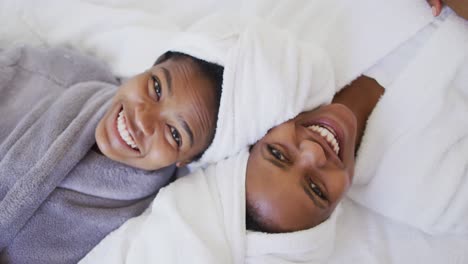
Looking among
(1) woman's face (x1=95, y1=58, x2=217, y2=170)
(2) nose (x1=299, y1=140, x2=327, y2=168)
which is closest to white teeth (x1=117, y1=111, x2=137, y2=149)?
(1) woman's face (x1=95, y1=58, x2=217, y2=170)

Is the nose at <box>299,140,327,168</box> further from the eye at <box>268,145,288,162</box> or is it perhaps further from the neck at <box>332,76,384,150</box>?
the neck at <box>332,76,384,150</box>

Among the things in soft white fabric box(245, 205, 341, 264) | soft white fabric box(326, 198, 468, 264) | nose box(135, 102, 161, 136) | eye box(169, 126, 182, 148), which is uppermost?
nose box(135, 102, 161, 136)

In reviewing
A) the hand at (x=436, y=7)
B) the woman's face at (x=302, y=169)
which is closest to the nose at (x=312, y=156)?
the woman's face at (x=302, y=169)

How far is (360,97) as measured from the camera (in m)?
1.15

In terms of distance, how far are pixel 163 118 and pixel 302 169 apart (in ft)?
1.00

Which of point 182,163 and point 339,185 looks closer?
point 339,185

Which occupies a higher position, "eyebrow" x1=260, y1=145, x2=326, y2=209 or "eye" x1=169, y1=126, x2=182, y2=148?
"eye" x1=169, y1=126, x2=182, y2=148

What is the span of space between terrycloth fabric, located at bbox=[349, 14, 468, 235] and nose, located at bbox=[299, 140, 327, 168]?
0.75 ft

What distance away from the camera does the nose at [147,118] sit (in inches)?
37.0

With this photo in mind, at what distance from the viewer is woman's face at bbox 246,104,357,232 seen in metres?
0.87

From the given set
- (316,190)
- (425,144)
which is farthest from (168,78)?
(425,144)

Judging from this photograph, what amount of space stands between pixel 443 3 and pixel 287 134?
0.58 m

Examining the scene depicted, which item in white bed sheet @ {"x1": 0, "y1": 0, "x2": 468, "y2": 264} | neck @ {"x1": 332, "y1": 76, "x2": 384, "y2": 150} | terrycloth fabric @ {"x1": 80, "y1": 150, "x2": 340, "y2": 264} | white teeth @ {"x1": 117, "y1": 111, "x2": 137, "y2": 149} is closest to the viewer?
terrycloth fabric @ {"x1": 80, "y1": 150, "x2": 340, "y2": 264}

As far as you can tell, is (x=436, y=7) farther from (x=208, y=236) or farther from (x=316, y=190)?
(x=208, y=236)
